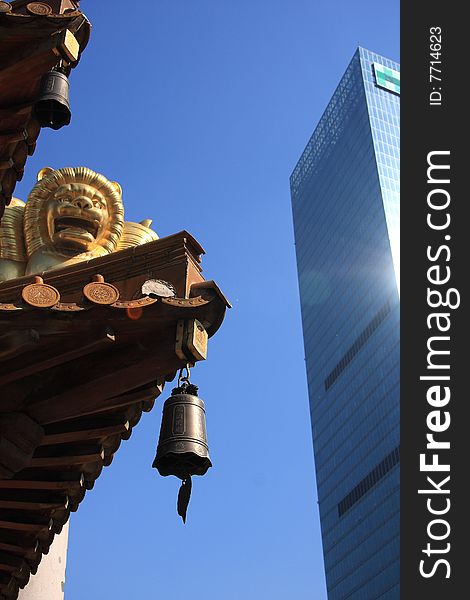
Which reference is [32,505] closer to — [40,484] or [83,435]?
[40,484]

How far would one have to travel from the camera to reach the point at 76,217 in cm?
923

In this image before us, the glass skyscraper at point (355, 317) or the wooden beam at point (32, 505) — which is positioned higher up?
the glass skyscraper at point (355, 317)

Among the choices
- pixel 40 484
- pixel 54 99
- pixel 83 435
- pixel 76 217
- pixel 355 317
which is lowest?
pixel 40 484

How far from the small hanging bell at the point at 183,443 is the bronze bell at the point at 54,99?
2.57m

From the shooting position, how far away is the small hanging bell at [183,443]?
6.12 m

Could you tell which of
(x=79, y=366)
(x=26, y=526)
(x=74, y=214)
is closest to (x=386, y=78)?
(x=74, y=214)

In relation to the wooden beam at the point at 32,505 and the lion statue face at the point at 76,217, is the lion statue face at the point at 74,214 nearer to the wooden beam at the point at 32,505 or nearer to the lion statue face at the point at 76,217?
the lion statue face at the point at 76,217

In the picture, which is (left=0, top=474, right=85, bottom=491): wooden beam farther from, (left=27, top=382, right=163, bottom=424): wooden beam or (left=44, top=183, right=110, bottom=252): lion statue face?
(left=44, top=183, right=110, bottom=252): lion statue face

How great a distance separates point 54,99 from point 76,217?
2.68m

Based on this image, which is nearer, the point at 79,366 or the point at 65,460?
the point at 79,366

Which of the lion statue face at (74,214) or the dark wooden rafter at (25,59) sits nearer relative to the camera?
the dark wooden rafter at (25,59)

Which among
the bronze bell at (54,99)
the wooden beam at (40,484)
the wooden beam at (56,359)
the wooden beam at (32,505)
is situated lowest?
the wooden beam at (32,505)

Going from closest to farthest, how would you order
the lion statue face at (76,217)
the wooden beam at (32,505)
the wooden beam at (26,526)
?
the wooden beam at (32,505) < the wooden beam at (26,526) < the lion statue face at (76,217)

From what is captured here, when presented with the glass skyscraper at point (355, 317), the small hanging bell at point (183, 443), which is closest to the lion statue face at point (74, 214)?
the small hanging bell at point (183, 443)
